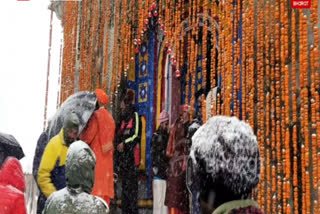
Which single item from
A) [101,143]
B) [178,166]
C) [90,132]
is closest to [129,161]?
[101,143]

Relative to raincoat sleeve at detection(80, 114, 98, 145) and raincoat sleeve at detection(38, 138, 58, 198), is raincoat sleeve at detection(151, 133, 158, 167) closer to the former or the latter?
raincoat sleeve at detection(80, 114, 98, 145)

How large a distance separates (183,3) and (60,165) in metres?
2.49

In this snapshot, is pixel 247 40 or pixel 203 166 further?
pixel 247 40

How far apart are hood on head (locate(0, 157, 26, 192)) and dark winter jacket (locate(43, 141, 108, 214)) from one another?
65cm

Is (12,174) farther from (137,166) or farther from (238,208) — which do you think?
(137,166)

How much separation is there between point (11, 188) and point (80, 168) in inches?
23.2

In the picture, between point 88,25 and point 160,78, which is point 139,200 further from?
point 88,25

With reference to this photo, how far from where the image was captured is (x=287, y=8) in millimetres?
4969

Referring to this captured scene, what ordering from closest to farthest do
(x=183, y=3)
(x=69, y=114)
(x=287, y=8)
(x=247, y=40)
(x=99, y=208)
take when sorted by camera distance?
(x=99, y=208)
(x=287, y=8)
(x=247, y=40)
(x=69, y=114)
(x=183, y=3)

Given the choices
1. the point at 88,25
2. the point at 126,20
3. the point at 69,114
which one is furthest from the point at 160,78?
the point at 69,114

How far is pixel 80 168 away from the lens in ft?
11.2

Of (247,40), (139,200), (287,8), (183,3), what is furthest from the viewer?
(139,200)

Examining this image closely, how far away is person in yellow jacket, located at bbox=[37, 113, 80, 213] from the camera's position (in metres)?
5.23

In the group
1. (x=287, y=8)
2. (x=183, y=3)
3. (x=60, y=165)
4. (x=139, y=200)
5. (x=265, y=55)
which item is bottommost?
(x=139, y=200)
